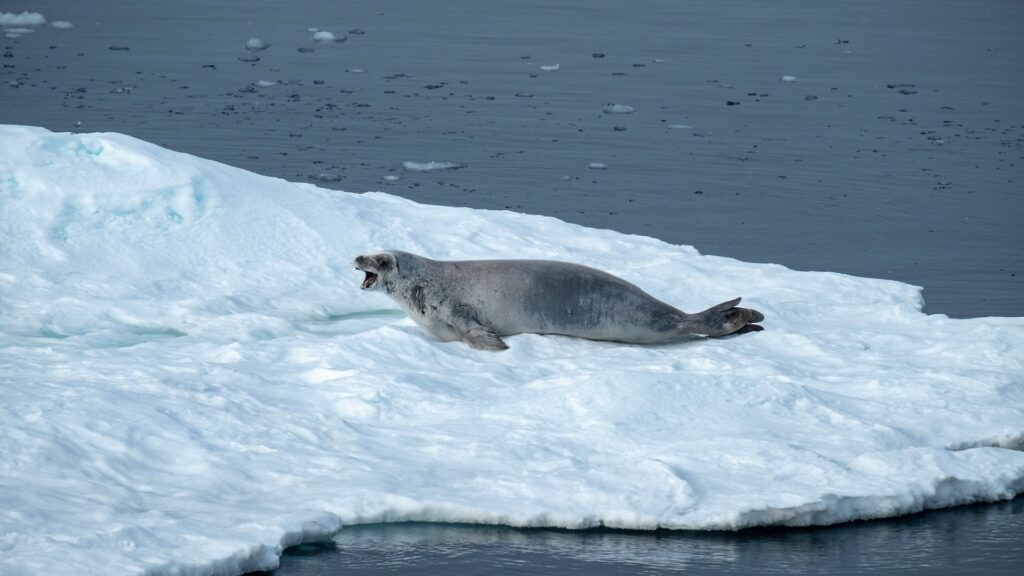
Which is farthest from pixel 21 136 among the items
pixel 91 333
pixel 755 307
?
pixel 755 307

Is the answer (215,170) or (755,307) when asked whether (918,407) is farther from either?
(215,170)

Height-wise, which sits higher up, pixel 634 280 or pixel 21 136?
pixel 21 136

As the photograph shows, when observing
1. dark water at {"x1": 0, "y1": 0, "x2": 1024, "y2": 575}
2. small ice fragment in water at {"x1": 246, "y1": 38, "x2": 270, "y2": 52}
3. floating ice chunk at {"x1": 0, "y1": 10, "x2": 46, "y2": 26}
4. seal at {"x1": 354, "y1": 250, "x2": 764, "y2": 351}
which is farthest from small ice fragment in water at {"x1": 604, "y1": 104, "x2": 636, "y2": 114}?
floating ice chunk at {"x1": 0, "y1": 10, "x2": 46, "y2": 26}

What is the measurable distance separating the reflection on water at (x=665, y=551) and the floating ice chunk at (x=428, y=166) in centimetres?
865

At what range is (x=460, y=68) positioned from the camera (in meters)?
20.2

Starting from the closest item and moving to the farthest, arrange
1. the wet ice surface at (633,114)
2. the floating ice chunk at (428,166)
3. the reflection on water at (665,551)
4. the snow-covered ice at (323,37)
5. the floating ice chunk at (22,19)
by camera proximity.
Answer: the reflection on water at (665,551), the wet ice surface at (633,114), the floating ice chunk at (428,166), the snow-covered ice at (323,37), the floating ice chunk at (22,19)

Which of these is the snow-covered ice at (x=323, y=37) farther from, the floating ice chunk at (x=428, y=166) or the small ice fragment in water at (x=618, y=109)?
the floating ice chunk at (x=428, y=166)

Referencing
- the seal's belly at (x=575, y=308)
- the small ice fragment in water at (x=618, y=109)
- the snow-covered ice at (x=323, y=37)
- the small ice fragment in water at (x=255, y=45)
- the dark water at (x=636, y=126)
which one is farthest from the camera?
the snow-covered ice at (x=323, y=37)

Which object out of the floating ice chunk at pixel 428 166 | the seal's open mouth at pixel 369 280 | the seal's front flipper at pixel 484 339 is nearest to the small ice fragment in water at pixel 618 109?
the floating ice chunk at pixel 428 166

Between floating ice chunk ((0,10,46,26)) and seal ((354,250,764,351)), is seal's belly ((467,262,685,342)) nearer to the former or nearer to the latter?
seal ((354,250,764,351))

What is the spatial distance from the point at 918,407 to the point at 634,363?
1.51m

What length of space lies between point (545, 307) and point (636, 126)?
29.0 feet

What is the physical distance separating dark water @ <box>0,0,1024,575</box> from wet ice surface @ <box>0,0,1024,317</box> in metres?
0.05

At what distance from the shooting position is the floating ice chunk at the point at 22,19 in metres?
22.9
